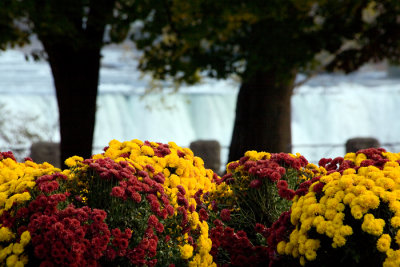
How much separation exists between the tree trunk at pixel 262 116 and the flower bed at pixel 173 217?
16.7ft

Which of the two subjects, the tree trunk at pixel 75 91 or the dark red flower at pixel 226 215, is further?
the tree trunk at pixel 75 91

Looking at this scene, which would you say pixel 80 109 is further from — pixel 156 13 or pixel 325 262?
pixel 325 262

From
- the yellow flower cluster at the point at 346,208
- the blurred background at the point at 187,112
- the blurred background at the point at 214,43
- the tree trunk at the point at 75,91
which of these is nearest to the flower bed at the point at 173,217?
the yellow flower cluster at the point at 346,208

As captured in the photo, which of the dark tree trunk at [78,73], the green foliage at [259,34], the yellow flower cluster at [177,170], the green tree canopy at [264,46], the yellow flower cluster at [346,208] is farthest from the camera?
the green tree canopy at [264,46]

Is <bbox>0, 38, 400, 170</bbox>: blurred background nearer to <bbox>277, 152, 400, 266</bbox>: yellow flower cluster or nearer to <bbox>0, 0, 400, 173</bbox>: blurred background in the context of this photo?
<bbox>0, 0, 400, 173</bbox>: blurred background

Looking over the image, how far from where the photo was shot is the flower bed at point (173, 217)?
348cm

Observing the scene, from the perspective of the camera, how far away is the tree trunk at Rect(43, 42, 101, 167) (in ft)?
28.8

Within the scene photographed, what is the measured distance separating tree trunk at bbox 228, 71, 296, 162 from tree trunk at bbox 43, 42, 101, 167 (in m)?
2.74

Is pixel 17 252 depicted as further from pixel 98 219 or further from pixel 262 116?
pixel 262 116

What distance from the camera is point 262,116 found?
9922 millimetres

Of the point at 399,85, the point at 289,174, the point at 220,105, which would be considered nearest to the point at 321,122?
the point at 220,105

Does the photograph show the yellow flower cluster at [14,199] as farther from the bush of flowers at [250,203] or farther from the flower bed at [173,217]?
the bush of flowers at [250,203]

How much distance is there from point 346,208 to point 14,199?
2206 mm

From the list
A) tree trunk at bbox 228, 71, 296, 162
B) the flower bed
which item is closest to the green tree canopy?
tree trunk at bbox 228, 71, 296, 162
